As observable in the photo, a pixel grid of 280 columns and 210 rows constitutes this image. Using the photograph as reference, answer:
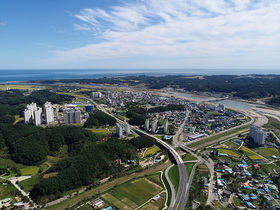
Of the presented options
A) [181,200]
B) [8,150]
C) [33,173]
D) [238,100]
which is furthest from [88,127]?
[238,100]

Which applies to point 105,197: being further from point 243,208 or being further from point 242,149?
point 242,149

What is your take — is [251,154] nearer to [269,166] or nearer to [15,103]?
[269,166]

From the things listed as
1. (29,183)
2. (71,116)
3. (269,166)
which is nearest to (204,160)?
(269,166)

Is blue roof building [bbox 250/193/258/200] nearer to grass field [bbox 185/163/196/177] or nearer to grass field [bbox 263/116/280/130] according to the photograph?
grass field [bbox 185/163/196/177]

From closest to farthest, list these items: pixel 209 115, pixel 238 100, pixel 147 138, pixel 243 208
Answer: pixel 243 208 < pixel 147 138 < pixel 209 115 < pixel 238 100

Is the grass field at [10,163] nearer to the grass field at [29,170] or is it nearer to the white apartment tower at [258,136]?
the grass field at [29,170]

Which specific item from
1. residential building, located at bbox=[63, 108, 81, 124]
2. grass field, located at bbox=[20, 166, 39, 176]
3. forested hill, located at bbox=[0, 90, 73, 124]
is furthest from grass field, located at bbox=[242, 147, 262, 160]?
forested hill, located at bbox=[0, 90, 73, 124]
